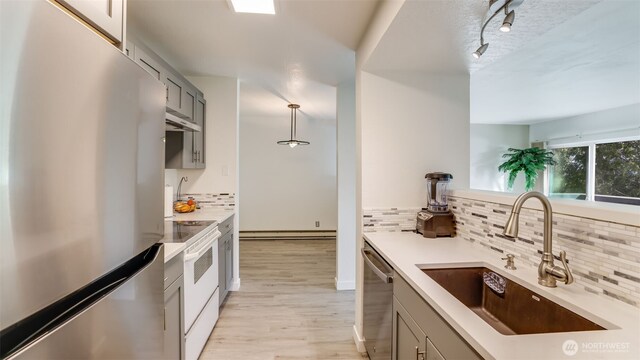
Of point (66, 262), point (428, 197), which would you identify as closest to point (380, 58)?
point (428, 197)

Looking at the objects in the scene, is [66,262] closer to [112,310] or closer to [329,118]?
[112,310]

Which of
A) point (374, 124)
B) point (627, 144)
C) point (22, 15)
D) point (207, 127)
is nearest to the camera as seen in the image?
point (22, 15)

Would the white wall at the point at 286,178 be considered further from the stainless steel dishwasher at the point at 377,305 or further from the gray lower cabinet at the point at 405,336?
the gray lower cabinet at the point at 405,336

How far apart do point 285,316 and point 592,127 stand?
6.07m

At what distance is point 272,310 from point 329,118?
363cm

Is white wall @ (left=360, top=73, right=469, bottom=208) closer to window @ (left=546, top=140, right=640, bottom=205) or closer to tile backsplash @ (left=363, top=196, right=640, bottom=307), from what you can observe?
tile backsplash @ (left=363, top=196, right=640, bottom=307)

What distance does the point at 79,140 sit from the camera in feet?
1.86

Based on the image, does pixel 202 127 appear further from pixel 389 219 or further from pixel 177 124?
pixel 389 219

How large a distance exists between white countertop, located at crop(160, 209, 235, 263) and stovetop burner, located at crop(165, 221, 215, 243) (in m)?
0.03

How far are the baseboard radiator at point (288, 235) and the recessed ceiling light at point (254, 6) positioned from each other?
4424 mm

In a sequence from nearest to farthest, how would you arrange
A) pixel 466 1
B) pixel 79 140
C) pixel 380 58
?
1. pixel 79 140
2. pixel 466 1
3. pixel 380 58

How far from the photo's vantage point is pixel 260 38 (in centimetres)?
208

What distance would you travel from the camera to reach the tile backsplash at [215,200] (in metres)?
2.95

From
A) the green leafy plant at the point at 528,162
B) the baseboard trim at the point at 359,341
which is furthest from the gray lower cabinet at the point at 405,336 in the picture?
the green leafy plant at the point at 528,162
